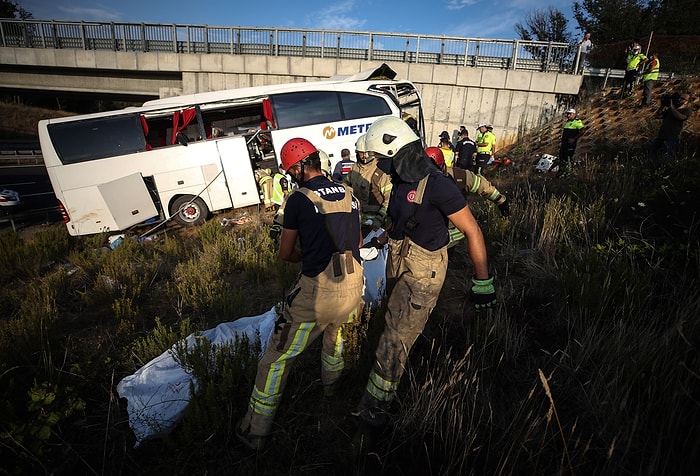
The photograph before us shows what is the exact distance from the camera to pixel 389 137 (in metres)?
2.39

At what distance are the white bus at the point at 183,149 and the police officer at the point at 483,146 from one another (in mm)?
2103

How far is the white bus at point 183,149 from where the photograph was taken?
7254mm

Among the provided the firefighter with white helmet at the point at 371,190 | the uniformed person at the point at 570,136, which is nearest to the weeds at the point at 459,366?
the firefighter with white helmet at the point at 371,190

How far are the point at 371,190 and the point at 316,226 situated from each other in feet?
6.55

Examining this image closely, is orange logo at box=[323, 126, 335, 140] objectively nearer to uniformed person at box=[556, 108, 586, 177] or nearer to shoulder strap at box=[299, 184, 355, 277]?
uniformed person at box=[556, 108, 586, 177]

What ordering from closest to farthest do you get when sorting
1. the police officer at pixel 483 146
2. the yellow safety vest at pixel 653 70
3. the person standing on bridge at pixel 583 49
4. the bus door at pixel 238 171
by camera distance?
the bus door at pixel 238 171 < the police officer at pixel 483 146 < the yellow safety vest at pixel 653 70 < the person standing on bridge at pixel 583 49

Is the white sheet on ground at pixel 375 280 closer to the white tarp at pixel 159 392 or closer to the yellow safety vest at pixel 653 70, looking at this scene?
the white tarp at pixel 159 392

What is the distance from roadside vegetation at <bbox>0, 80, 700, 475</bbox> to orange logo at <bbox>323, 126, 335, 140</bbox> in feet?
16.6

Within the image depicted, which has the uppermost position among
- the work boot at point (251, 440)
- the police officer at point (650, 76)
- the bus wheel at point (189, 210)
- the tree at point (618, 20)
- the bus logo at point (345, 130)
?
the tree at point (618, 20)

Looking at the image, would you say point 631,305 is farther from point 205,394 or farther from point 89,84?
point 89,84

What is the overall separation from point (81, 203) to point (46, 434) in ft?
22.6

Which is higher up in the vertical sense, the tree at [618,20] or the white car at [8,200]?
the tree at [618,20]

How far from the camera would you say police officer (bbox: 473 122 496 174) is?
32.1 ft

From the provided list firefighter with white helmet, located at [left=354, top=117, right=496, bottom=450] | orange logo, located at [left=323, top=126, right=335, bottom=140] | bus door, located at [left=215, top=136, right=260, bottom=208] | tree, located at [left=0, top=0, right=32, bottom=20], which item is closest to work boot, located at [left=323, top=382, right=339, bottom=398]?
firefighter with white helmet, located at [left=354, top=117, right=496, bottom=450]
